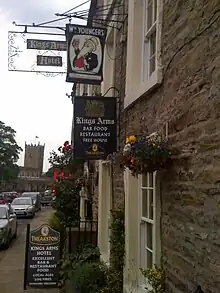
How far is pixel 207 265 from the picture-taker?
3330 mm

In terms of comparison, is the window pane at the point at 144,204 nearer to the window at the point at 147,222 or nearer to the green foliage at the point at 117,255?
the window at the point at 147,222

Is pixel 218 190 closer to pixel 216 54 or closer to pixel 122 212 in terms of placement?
pixel 216 54

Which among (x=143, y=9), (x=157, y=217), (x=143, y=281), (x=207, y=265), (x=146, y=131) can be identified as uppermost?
(x=143, y=9)

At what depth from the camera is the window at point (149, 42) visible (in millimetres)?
5966

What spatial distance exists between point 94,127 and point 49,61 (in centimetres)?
454

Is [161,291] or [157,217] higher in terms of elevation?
[157,217]

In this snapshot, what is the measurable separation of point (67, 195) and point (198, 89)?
42.2ft

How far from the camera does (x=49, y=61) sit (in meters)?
11.0

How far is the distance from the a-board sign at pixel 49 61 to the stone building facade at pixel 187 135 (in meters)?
5.68

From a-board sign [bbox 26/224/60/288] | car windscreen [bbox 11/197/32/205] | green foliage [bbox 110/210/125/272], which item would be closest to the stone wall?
green foliage [bbox 110/210/125/272]

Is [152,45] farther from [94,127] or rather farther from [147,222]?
[147,222]

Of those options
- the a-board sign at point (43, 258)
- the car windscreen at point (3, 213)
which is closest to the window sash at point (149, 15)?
the a-board sign at point (43, 258)

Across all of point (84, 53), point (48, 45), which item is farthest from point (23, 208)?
point (84, 53)

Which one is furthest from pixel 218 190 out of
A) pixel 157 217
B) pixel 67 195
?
pixel 67 195
